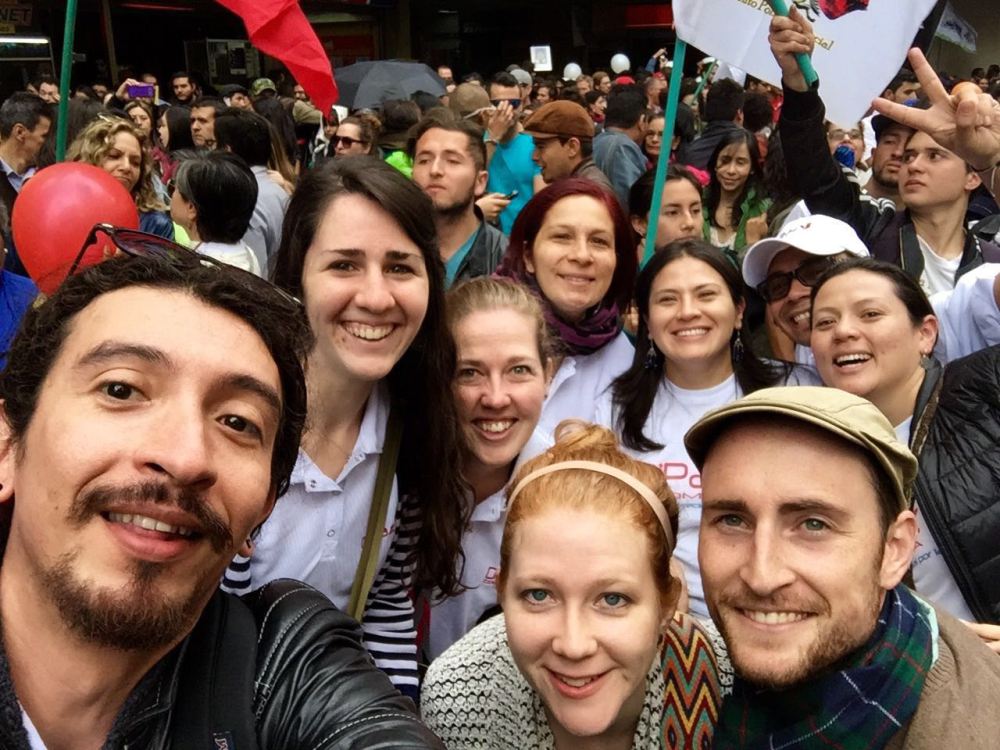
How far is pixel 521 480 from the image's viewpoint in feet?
6.65

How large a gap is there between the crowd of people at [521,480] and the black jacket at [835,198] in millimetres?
16

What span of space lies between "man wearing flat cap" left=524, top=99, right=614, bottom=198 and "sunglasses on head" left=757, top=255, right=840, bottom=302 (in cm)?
262

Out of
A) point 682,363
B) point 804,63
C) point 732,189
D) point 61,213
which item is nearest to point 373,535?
point 682,363

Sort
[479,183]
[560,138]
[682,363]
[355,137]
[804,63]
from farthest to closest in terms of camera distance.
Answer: [355,137], [560,138], [479,183], [804,63], [682,363]

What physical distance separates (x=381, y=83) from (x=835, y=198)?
8858mm

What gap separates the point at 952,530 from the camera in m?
2.25

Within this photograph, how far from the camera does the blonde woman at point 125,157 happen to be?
515 centimetres

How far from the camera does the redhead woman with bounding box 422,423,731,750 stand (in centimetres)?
180

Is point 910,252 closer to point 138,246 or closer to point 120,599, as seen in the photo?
point 138,246

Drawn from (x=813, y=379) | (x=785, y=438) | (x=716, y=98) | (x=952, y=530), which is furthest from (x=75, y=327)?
(x=716, y=98)

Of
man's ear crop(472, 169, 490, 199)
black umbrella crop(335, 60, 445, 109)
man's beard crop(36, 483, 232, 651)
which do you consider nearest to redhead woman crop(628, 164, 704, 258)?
man's ear crop(472, 169, 490, 199)

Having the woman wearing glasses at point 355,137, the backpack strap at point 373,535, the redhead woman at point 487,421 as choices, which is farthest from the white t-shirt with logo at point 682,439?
the woman wearing glasses at point 355,137

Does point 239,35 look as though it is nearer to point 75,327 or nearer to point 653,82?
point 653,82

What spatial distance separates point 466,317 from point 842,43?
2.18 metres
